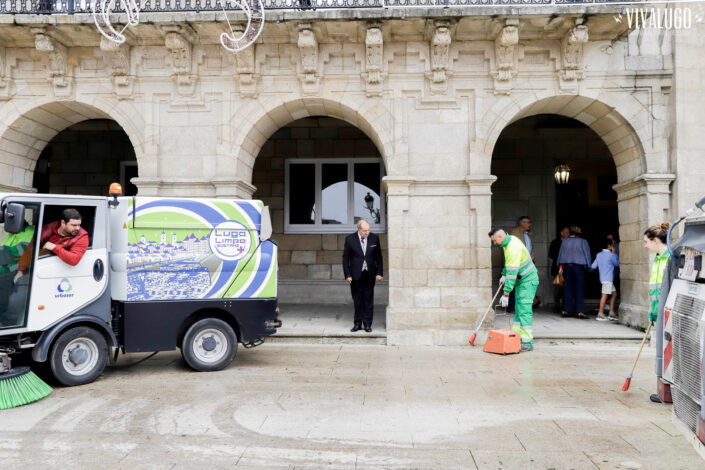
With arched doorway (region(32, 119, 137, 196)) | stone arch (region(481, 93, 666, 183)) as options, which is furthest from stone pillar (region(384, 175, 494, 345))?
arched doorway (region(32, 119, 137, 196))

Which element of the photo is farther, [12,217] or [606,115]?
[606,115]

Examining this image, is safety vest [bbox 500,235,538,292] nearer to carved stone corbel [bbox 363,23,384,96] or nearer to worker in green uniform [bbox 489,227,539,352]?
worker in green uniform [bbox 489,227,539,352]

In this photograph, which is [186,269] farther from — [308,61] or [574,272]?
[574,272]

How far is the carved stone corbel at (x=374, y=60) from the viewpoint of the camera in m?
8.34

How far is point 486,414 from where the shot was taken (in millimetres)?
4859

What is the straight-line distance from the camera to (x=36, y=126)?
9453 millimetres

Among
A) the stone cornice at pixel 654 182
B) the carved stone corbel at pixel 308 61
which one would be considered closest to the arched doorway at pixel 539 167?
the stone cornice at pixel 654 182

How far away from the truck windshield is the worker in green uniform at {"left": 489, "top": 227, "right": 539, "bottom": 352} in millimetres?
6176

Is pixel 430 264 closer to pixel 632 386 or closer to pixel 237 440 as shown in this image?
pixel 632 386

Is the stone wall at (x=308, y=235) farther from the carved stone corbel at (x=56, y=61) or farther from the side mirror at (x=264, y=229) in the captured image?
the side mirror at (x=264, y=229)

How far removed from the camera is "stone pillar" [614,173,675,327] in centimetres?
865

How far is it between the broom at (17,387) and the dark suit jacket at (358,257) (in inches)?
191

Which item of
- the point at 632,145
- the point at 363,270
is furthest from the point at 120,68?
the point at 632,145

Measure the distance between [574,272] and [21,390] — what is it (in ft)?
31.6
